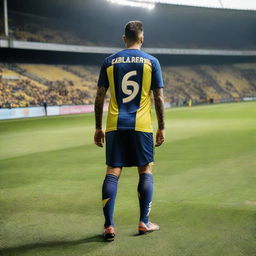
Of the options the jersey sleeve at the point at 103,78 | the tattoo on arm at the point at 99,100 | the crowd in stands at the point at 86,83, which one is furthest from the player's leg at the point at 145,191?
the crowd in stands at the point at 86,83

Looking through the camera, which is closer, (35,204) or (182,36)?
(35,204)

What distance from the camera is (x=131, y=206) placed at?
5.37m

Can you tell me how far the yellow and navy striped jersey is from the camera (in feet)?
13.5

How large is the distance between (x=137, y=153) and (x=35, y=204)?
2.24 meters

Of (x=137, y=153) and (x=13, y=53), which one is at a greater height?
(x=13, y=53)

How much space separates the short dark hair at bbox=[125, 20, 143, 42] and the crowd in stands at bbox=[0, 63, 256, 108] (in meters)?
28.9

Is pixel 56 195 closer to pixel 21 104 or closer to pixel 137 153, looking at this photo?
pixel 137 153

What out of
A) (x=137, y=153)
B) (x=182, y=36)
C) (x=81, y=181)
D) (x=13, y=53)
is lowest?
(x=81, y=181)

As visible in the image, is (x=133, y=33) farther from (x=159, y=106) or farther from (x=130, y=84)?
(x=159, y=106)

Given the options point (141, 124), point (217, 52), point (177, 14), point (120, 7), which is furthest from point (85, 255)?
point (217, 52)

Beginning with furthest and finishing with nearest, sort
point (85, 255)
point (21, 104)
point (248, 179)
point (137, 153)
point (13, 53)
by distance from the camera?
point (13, 53) < point (21, 104) < point (248, 179) < point (137, 153) < point (85, 255)

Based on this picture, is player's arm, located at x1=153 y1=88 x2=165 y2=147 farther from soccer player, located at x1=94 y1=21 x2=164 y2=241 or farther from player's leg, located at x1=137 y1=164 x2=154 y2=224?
player's leg, located at x1=137 y1=164 x2=154 y2=224

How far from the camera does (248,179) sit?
6.81 meters

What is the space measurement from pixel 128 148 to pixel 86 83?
42911 mm
